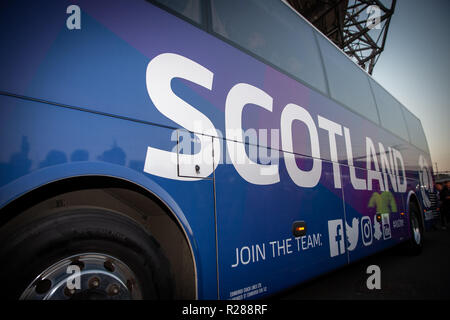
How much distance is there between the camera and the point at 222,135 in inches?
68.0

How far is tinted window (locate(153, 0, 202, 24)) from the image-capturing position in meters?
1.65

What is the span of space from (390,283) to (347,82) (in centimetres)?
266

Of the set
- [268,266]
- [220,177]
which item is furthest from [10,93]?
[268,266]

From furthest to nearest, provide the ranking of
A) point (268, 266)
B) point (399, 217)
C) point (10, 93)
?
1. point (399, 217)
2. point (268, 266)
3. point (10, 93)

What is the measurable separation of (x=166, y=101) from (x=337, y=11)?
1192 cm

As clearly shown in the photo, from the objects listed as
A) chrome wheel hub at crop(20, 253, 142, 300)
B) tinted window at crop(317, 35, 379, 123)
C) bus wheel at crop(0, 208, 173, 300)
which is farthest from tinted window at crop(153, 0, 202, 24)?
tinted window at crop(317, 35, 379, 123)

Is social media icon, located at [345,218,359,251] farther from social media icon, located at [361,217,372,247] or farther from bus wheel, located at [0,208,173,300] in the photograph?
bus wheel, located at [0,208,173,300]

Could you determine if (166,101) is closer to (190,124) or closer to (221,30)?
(190,124)

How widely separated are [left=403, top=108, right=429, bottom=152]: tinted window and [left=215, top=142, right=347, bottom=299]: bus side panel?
4.65 m

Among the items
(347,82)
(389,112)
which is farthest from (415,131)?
(347,82)

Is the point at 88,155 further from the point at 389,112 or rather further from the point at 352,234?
the point at 389,112

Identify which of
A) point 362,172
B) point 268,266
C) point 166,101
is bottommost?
point 268,266

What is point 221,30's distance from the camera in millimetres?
1947

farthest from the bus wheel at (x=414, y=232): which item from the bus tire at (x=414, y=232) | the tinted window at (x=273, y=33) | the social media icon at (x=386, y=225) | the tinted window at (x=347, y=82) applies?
the tinted window at (x=273, y=33)
